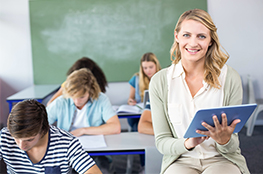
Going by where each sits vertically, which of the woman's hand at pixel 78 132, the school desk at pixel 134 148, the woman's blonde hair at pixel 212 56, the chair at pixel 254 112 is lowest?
the chair at pixel 254 112

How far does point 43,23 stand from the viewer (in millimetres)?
4570

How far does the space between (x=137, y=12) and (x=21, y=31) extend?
6.33 feet

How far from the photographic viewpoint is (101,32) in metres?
4.59

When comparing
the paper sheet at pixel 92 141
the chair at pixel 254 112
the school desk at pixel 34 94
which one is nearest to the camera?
the paper sheet at pixel 92 141

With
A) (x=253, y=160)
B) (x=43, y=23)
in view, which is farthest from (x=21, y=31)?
(x=253, y=160)

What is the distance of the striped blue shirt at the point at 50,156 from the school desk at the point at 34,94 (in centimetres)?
205

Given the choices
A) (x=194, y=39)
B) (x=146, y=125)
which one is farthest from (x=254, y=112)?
(x=194, y=39)

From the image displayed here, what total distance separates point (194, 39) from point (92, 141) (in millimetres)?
1138

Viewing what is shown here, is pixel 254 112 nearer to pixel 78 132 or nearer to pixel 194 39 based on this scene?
pixel 78 132

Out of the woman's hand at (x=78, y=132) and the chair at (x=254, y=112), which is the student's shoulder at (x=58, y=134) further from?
the chair at (x=254, y=112)

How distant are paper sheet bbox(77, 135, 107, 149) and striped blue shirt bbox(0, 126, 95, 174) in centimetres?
51

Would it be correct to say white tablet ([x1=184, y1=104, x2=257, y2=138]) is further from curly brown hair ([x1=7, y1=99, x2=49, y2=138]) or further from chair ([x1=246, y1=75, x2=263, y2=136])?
chair ([x1=246, y1=75, x2=263, y2=136])

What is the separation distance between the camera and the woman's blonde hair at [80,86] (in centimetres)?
228

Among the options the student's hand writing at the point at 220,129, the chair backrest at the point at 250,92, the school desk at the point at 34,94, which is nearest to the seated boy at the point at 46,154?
the student's hand writing at the point at 220,129
